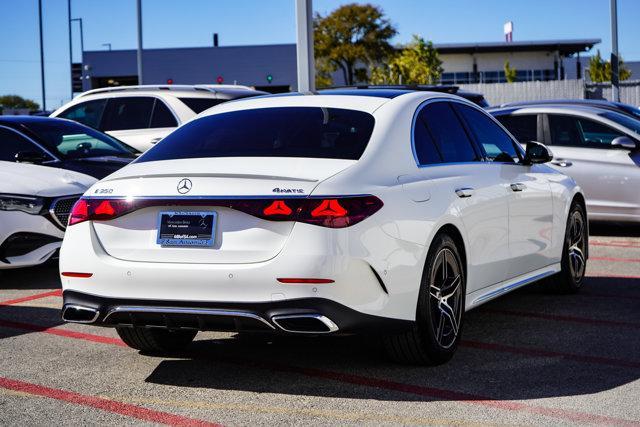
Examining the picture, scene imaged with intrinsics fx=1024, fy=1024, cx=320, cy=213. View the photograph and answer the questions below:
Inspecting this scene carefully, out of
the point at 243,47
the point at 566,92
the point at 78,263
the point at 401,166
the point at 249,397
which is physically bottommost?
the point at 249,397

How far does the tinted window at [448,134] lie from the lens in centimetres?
627

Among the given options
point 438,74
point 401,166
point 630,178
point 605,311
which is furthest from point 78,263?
point 438,74

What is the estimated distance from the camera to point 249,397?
17.0 feet

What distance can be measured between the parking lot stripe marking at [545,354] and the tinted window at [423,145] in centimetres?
120

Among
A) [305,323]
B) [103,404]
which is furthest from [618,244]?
[103,404]

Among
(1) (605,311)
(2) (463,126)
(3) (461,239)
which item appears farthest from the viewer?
(1) (605,311)

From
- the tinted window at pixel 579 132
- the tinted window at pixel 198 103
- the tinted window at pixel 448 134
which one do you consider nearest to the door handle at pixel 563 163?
the tinted window at pixel 579 132

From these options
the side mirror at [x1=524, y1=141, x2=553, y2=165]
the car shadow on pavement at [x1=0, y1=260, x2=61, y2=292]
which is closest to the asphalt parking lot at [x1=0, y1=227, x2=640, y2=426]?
the side mirror at [x1=524, y1=141, x2=553, y2=165]

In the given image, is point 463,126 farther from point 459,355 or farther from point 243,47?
point 243,47

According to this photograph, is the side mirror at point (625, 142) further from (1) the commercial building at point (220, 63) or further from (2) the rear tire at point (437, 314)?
(1) the commercial building at point (220, 63)

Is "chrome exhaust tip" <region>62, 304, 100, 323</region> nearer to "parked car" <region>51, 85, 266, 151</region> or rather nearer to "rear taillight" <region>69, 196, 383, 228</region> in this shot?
"rear taillight" <region>69, 196, 383, 228</region>

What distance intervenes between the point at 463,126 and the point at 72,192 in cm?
435

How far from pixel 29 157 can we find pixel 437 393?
→ 6278 mm

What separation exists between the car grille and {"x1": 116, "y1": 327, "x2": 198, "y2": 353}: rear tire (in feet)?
11.3
